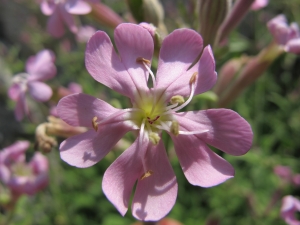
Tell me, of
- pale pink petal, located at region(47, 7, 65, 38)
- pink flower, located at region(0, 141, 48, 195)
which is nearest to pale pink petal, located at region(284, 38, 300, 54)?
pale pink petal, located at region(47, 7, 65, 38)

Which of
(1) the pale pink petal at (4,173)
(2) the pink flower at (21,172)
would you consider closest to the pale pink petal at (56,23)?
(2) the pink flower at (21,172)

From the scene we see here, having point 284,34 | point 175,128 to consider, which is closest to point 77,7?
point 175,128

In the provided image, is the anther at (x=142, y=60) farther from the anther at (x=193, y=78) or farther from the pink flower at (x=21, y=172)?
the pink flower at (x=21, y=172)

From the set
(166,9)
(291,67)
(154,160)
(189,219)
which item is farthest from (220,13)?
(166,9)

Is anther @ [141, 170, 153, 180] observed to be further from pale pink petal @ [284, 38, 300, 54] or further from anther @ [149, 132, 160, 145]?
pale pink petal @ [284, 38, 300, 54]

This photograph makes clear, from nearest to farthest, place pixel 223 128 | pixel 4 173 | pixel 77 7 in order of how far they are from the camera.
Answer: pixel 223 128 < pixel 77 7 < pixel 4 173

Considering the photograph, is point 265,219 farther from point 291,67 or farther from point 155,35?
point 291,67

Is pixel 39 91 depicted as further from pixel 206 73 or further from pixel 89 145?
pixel 206 73
